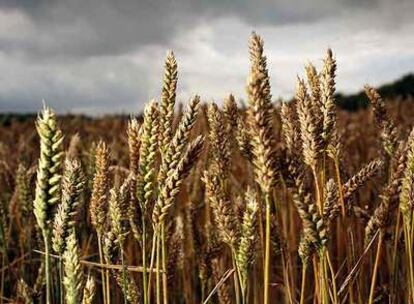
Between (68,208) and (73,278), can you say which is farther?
(68,208)

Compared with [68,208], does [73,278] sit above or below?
below

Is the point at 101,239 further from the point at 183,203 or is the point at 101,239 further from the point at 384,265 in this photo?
the point at 183,203

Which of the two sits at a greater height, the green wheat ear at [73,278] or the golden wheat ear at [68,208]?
the golden wheat ear at [68,208]

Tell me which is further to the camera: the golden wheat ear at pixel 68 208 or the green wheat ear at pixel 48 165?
the golden wheat ear at pixel 68 208

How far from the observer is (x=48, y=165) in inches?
47.4

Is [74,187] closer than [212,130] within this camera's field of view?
Yes

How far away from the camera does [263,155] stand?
124 centimetres

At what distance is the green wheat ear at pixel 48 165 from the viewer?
1198 millimetres

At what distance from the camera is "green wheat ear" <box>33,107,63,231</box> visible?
1.20 m

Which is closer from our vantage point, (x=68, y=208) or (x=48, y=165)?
(x=48, y=165)

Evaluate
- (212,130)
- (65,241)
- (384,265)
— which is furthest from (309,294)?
(65,241)

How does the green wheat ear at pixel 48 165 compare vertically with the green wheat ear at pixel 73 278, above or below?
above

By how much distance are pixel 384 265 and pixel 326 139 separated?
1.88 meters

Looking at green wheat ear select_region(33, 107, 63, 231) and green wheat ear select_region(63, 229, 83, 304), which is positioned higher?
green wheat ear select_region(33, 107, 63, 231)
